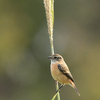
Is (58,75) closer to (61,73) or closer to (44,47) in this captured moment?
(61,73)

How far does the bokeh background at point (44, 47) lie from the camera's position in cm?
975

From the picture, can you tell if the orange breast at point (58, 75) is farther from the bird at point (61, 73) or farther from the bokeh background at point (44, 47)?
the bokeh background at point (44, 47)

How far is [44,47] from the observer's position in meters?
10.4

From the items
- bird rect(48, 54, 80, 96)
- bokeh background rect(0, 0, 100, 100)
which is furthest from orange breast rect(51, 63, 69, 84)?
bokeh background rect(0, 0, 100, 100)

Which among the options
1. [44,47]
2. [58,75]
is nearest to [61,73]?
[58,75]

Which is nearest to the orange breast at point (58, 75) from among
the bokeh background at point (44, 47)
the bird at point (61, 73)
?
the bird at point (61, 73)

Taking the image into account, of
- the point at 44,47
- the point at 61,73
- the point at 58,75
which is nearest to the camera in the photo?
the point at 58,75

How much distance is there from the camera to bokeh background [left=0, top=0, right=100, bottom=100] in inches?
384

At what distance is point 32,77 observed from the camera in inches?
412

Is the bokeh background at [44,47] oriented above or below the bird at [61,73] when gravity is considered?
above

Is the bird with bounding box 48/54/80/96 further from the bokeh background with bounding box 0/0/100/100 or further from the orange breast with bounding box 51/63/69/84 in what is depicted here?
the bokeh background with bounding box 0/0/100/100

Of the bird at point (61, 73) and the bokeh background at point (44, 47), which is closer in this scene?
the bird at point (61, 73)

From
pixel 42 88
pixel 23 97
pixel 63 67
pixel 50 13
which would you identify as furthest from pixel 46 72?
pixel 50 13

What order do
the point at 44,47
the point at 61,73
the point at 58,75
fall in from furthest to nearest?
the point at 44,47
the point at 61,73
the point at 58,75
